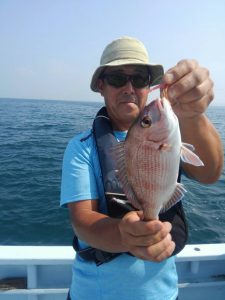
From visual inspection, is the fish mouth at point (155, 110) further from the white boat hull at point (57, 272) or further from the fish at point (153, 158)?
the white boat hull at point (57, 272)

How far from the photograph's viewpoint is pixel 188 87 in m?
1.52

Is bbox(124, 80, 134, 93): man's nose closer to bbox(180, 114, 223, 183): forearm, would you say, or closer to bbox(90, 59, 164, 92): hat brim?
bbox(90, 59, 164, 92): hat brim

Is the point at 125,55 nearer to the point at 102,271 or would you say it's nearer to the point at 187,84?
the point at 187,84

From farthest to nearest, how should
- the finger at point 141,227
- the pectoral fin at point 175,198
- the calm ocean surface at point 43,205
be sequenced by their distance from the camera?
the calm ocean surface at point 43,205 → the pectoral fin at point 175,198 → the finger at point 141,227

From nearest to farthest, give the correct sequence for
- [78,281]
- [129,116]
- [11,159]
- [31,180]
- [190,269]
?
[78,281], [129,116], [190,269], [31,180], [11,159]

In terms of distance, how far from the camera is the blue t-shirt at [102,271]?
1981 millimetres

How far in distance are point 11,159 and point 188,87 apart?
1057cm

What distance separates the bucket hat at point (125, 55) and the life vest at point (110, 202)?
0.43 metres

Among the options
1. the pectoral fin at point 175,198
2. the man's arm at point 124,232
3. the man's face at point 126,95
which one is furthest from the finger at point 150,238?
the man's face at point 126,95

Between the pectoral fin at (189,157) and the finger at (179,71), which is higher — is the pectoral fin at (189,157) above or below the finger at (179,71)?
below

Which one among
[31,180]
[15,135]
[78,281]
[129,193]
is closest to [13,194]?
[31,180]

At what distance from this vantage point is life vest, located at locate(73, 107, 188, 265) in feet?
6.57

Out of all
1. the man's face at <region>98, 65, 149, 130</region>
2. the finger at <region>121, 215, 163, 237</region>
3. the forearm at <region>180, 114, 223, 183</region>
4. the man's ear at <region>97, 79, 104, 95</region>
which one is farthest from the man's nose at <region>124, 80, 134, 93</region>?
the finger at <region>121, 215, 163, 237</region>

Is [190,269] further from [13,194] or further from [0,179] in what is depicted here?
[0,179]
